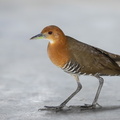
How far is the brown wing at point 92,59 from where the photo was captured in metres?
5.75

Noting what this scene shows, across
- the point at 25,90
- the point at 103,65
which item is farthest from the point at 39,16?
→ the point at 103,65

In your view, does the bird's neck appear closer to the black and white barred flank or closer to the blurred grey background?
the black and white barred flank

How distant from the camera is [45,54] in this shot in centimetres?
880

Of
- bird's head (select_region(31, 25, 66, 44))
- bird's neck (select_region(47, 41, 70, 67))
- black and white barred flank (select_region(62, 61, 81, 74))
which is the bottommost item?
black and white barred flank (select_region(62, 61, 81, 74))

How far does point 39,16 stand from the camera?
12.6 m

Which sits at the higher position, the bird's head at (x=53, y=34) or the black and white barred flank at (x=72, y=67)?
the bird's head at (x=53, y=34)

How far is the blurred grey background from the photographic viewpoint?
5969 millimetres

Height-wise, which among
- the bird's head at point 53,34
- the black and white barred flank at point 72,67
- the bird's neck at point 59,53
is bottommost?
the black and white barred flank at point 72,67

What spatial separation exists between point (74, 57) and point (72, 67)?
0.36ft

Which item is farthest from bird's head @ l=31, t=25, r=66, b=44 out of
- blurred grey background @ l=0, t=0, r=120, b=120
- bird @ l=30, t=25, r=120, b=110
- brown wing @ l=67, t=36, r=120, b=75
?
blurred grey background @ l=0, t=0, r=120, b=120

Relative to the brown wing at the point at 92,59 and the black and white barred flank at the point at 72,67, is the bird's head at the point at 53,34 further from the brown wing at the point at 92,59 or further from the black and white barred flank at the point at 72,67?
the black and white barred flank at the point at 72,67

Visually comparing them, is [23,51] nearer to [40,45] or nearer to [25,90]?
[40,45]

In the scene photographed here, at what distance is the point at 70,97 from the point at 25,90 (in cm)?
86

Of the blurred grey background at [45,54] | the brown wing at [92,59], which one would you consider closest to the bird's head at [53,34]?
the brown wing at [92,59]
